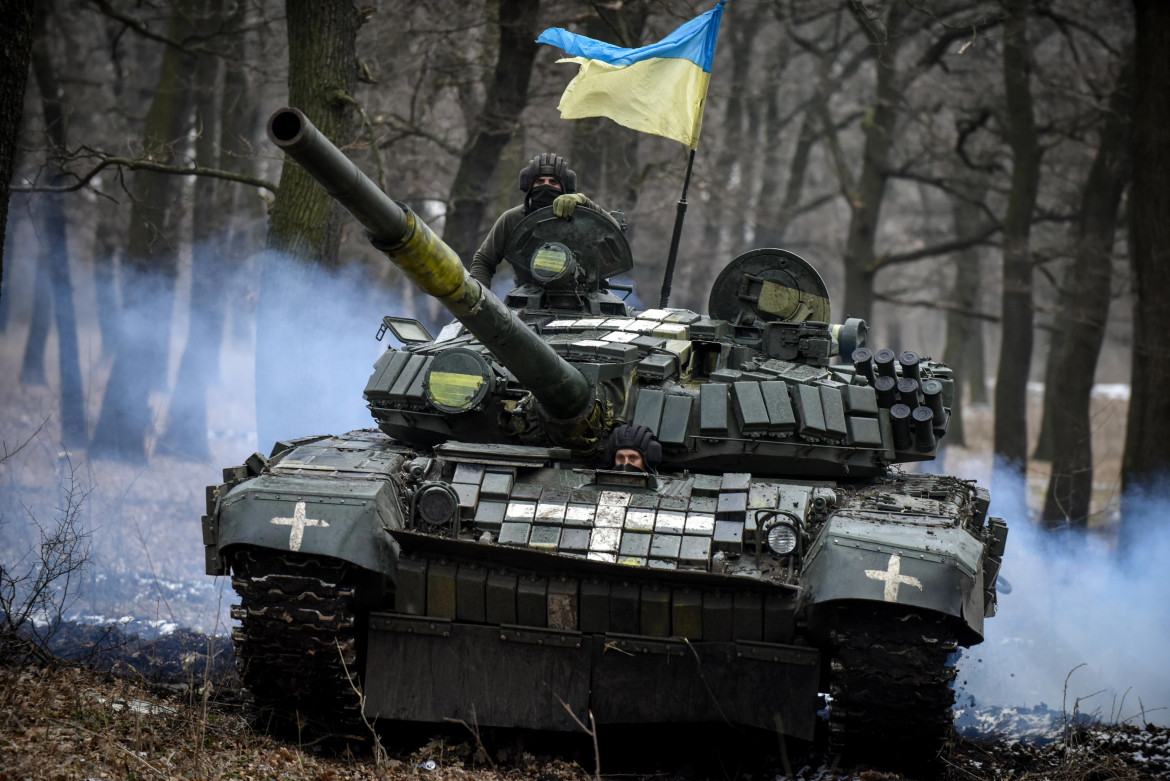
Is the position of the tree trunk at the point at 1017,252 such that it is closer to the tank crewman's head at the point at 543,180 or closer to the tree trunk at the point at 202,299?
the tank crewman's head at the point at 543,180

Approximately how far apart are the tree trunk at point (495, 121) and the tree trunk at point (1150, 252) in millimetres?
7640

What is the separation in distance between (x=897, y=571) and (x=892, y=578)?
59mm

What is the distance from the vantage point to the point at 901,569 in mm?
7344

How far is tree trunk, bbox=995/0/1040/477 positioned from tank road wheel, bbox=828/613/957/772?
43.5ft

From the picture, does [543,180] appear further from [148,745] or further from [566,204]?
[148,745]

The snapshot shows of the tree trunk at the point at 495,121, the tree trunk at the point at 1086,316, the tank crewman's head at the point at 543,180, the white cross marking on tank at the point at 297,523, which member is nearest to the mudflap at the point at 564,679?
the white cross marking on tank at the point at 297,523

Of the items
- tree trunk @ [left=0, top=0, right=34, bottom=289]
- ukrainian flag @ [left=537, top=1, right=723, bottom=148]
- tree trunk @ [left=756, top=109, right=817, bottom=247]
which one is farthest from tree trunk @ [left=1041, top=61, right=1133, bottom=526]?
tree trunk @ [left=0, top=0, right=34, bottom=289]

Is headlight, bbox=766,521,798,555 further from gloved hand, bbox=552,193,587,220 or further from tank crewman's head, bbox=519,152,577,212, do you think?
tank crewman's head, bbox=519,152,577,212

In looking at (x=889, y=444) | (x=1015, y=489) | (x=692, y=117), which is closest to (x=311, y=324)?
(x=692, y=117)

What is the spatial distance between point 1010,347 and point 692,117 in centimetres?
1091

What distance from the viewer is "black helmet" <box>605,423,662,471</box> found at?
8942 millimetres

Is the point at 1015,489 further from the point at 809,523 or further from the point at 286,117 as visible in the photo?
the point at 286,117

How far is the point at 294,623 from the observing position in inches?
306

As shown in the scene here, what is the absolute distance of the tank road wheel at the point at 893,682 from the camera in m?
7.35
